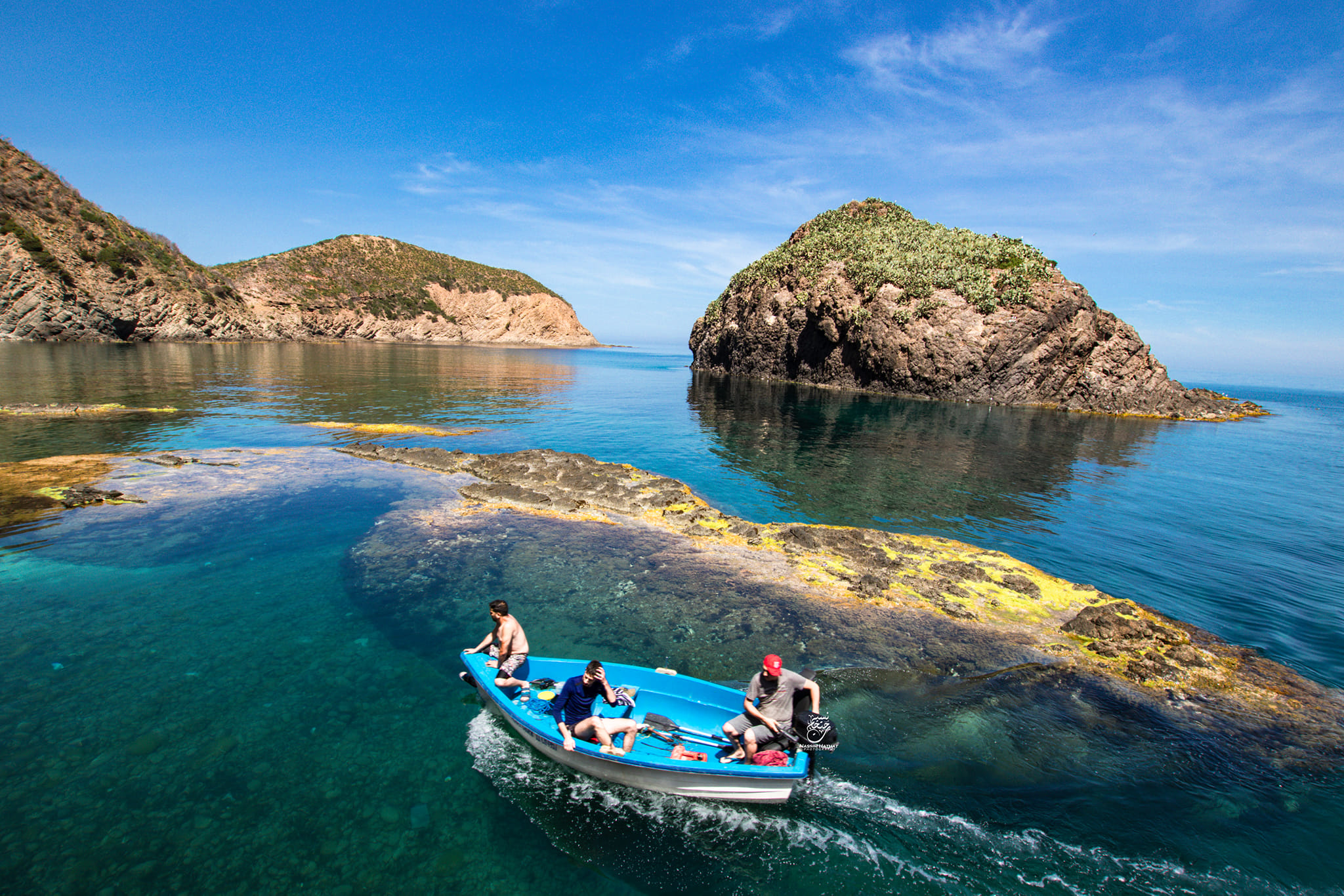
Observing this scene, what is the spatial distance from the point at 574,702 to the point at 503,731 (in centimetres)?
188

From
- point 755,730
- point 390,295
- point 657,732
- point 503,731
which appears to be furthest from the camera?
point 390,295

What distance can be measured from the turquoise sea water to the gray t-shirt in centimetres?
129

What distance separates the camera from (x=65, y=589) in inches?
493

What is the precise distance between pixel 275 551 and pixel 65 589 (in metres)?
4.02

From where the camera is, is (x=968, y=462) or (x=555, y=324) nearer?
(x=968, y=462)

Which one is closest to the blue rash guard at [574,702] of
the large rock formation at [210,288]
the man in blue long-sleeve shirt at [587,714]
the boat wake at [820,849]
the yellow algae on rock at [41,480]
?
the man in blue long-sleeve shirt at [587,714]

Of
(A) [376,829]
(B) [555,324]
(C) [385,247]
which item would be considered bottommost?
(A) [376,829]

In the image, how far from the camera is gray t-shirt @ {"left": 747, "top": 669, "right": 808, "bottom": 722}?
8273mm

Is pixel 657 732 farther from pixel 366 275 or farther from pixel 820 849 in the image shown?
pixel 366 275

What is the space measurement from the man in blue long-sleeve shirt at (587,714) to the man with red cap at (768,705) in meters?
1.66

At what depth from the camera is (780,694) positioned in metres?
8.28

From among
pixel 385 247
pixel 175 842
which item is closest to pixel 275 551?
pixel 175 842

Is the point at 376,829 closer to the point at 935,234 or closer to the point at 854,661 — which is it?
the point at 854,661

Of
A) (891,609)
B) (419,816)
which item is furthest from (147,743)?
(891,609)
